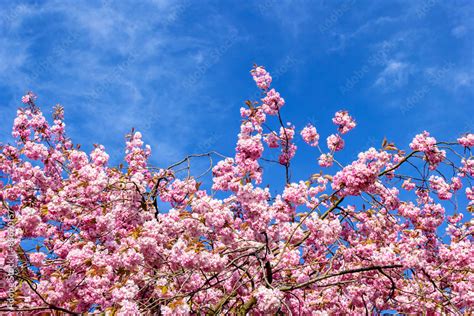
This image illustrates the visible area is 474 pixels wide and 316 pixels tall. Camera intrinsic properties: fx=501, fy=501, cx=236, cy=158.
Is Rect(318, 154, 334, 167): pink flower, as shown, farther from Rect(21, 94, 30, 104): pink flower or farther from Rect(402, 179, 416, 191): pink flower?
Rect(21, 94, 30, 104): pink flower

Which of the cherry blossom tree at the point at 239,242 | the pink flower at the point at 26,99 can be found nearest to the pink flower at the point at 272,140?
the cherry blossom tree at the point at 239,242

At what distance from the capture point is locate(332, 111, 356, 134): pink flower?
9.44m

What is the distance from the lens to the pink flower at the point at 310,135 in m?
9.83

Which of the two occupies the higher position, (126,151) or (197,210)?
(126,151)

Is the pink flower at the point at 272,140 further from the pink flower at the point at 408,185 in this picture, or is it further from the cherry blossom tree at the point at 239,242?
the pink flower at the point at 408,185

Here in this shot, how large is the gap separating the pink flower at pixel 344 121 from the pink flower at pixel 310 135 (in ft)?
1.53

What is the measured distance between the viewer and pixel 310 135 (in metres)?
9.85

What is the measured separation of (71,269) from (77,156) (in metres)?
3.84

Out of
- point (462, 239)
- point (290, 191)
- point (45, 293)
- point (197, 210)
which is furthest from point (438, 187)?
point (45, 293)

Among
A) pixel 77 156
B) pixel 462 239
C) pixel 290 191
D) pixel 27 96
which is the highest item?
pixel 27 96

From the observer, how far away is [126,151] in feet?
36.7

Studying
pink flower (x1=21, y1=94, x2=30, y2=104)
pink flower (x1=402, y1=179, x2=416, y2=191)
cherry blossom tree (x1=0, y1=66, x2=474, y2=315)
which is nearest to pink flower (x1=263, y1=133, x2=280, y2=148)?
cherry blossom tree (x1=0, y1=66, x2=474, y2=315)

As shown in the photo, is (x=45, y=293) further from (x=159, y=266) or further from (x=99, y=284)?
(x=159, y=266)

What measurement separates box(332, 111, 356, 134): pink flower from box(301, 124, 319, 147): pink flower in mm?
466
